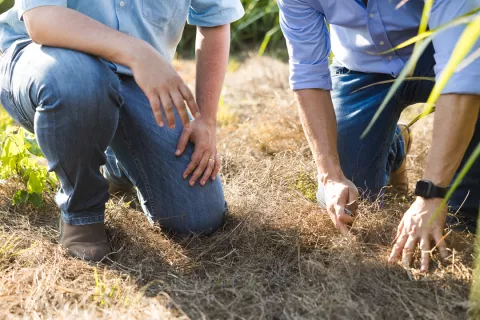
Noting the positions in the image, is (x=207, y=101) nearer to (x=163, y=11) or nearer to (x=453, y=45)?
(x=163, y=11)

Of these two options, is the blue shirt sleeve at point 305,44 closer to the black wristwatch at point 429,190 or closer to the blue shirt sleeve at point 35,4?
the black wristwatch at point 429,190

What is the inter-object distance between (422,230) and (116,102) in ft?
2.74

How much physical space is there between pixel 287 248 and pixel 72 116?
2.20 feet

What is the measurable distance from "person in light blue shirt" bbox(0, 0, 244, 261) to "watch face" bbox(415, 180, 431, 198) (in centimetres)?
60

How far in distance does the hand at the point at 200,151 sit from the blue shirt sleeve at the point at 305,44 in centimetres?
30

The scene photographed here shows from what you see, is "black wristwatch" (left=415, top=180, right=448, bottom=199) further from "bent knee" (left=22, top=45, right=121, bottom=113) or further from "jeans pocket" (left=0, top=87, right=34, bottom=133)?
"jeans pocket" (left=0, top=87, right=34, bottom=133)

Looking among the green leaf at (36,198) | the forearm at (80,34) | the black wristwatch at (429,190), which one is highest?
the forearm at (80,34)

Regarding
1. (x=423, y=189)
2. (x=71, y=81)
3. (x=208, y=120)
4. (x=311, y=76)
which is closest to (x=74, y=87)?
(x=71, y=81)

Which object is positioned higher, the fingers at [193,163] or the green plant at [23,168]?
the fingers at [193,163]

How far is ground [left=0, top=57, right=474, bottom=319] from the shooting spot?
61.1 inches

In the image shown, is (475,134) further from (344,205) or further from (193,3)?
(193,3)

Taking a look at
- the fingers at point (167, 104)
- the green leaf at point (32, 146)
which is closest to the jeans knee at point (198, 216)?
the fingers at point (167, 104)

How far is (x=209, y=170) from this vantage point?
6.59ft

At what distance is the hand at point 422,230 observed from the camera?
161cm
